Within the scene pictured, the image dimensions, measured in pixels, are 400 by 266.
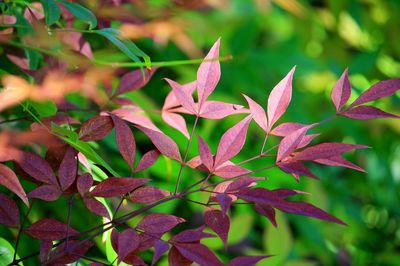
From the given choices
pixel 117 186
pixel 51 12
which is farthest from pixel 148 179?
pixel 51 12

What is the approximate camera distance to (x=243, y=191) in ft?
1.40

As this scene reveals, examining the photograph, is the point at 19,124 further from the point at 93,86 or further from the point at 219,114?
the point at 219,114

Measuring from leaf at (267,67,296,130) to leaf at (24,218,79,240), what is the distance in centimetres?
16

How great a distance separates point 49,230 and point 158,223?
0.08 m

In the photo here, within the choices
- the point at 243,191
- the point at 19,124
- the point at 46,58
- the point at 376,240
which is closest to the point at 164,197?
the point at 243,191

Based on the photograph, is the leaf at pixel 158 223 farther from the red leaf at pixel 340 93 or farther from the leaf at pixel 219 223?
the red leaf at pixel 340 93

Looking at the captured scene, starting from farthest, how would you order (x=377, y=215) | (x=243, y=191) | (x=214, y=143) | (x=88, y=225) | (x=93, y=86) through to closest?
(x=377, y=215) → (x=214, y=143) → (x=88, y=225) → (x=93, y=86) → (x=243, y=191)

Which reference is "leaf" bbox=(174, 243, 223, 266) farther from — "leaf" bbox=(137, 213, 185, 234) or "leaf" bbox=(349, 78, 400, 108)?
"leaf" bbox=(349, 78, 400, 108)

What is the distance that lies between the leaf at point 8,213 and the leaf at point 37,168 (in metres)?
0.03

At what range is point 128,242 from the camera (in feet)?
1.36

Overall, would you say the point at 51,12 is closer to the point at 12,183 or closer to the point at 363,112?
the point at 12,183

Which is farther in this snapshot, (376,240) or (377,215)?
(377,215)

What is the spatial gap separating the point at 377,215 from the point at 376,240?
0.14 metres

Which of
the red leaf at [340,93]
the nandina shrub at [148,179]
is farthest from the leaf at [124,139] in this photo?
the red leaf at [340,93]
